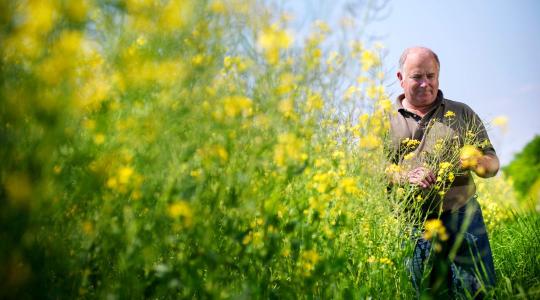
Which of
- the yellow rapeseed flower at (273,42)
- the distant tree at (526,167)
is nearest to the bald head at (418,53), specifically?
the yellow rapeseed flower at (273,42)

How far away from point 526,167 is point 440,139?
15602 millimetres

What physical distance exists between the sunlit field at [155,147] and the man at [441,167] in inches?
33.6

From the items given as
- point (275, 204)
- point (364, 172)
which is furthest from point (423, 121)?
point (275, 204)

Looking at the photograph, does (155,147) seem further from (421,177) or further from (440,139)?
(440,139)

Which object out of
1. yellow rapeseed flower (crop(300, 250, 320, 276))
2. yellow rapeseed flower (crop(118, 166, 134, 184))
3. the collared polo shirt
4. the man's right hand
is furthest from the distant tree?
yellow rapeseed flower (crop(118, 166, 134, 184))

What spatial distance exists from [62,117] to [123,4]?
0.45 meters

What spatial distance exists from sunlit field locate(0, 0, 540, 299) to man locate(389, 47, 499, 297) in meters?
0.85

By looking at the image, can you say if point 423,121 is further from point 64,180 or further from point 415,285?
point 64,180

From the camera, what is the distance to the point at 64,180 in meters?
1.25

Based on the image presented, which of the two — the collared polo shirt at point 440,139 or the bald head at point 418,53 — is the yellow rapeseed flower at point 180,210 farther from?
the bald head at point 418,53

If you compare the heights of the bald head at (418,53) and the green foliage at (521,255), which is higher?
the bald head at (418,53)

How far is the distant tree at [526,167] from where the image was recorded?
1504cm

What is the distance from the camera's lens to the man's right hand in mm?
2330

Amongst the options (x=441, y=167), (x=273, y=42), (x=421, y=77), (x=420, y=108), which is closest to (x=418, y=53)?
(x=421, y=77)
